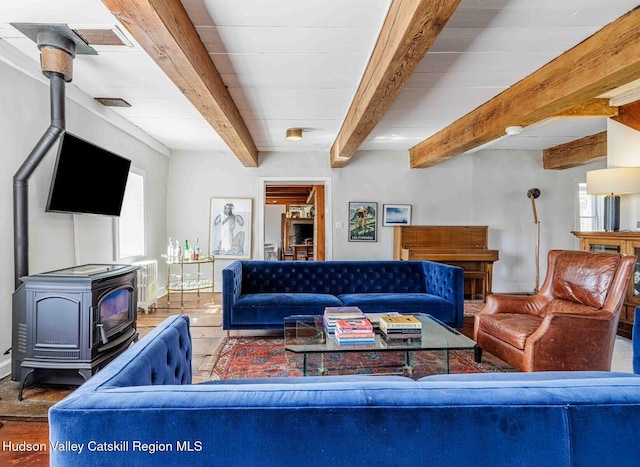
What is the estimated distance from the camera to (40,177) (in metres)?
3.02

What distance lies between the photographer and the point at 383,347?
7.61ft

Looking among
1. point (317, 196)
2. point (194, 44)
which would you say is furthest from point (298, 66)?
point (317, 196)

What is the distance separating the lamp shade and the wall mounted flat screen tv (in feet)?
16.6

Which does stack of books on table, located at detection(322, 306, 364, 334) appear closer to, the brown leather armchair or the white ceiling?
the brown leather armchair

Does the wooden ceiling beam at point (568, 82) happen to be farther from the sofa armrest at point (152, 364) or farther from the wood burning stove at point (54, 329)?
the wood burning stove at point (54, 329)

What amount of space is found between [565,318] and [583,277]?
0.70 m

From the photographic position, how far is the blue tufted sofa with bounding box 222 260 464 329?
352 cm

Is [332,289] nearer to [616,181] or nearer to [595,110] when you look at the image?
[616,181]

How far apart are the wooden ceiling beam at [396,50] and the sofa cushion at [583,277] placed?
205cm

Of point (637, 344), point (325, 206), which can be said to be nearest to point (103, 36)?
point (637, 344)

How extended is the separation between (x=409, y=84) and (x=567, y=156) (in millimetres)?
3952

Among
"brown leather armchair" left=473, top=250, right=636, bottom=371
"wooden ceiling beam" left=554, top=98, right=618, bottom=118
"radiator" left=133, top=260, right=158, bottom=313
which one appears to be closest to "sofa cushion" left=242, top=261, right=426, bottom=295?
"brown leather armchair" left=473, top=250, right=636, bottom=371

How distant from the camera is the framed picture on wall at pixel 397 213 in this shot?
246 inches

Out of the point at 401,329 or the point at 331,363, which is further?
the point at 331,363
